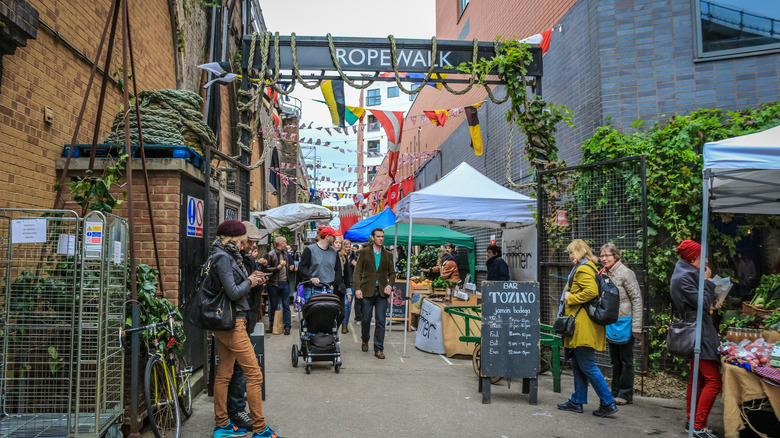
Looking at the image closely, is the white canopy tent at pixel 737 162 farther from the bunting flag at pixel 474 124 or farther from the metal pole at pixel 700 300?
the bunting flag at pixel 474 124

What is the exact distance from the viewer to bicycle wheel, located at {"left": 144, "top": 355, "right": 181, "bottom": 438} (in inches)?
174

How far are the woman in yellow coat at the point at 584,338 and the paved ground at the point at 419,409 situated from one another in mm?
185

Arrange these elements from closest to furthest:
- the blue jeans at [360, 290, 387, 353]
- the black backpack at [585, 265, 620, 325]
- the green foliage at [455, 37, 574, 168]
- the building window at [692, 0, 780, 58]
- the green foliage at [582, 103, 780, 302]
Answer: the black backpack at [585, 265, 620, 325]
the green foliage at [582, 103, 780, 302]
the building window at [692, 0, 780, 58]
the green foliage at [455, 37, 574, 168]
the blue jeans at [360, 290, 387, 353]

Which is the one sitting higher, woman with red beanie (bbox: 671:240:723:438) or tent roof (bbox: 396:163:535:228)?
tent roof (bbox: 396:163:535:228)

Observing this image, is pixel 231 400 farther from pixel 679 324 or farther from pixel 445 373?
pixel 679 324

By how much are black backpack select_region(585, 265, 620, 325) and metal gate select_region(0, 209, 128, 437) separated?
14.3 feet

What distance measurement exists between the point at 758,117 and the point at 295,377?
267 inches

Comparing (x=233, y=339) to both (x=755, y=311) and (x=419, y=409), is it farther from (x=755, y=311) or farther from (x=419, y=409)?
(x=755, y=311)

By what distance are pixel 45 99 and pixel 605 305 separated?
5.85 m

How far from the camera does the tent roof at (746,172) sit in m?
4.34

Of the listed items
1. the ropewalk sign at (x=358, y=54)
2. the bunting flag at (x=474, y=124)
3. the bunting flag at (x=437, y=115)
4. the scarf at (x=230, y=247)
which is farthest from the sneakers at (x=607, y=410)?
the bunting flag at (x=437, y=115)

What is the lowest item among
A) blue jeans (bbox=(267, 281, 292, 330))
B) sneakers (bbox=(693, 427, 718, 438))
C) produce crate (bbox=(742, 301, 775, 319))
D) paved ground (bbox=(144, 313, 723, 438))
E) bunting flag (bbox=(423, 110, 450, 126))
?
paved ground (bbox=(144, 313, 723, 438))

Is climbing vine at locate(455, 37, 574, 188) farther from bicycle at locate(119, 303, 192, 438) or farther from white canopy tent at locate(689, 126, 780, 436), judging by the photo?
bicycle at locate(119, 303, 192, 438)

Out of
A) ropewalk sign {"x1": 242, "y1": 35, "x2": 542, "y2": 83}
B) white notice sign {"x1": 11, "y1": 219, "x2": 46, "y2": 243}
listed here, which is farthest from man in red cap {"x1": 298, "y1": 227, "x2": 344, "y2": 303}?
white notice sign {"x1": 11, "y1": 219, "x2": 46, "y2": 243}
